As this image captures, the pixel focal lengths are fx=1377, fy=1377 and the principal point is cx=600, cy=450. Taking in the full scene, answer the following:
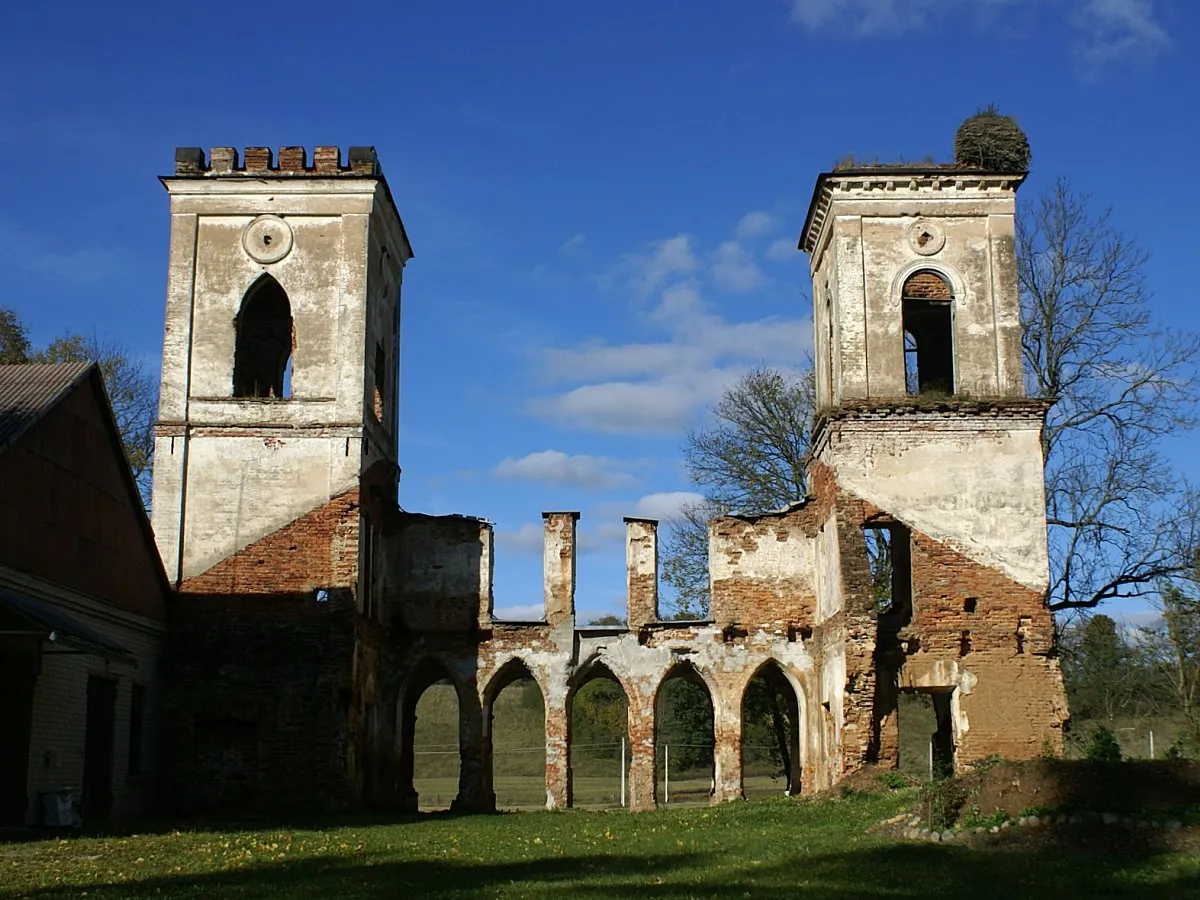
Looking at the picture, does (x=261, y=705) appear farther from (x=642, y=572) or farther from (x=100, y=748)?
(x=642, y=572)

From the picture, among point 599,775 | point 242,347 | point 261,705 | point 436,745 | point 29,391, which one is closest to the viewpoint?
point 29,391

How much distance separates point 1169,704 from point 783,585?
1279cm

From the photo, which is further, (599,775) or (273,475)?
(599,775)

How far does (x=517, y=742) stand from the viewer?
1984 inches

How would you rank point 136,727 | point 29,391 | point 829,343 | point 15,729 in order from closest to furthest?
point 15,729 < point 29,391 < point 136,727 < point 829,343

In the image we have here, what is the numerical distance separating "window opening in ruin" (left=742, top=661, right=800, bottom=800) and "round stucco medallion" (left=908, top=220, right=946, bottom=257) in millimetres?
8145

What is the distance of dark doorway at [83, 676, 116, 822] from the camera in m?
20.7

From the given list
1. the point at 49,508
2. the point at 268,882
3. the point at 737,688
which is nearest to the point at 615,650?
the point at 737,688

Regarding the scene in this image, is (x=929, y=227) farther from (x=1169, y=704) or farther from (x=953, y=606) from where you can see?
(x=1169, y=704)

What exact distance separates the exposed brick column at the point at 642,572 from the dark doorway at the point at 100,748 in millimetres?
9695

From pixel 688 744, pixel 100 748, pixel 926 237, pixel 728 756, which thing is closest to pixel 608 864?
pixel 100 748

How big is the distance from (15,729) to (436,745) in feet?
113

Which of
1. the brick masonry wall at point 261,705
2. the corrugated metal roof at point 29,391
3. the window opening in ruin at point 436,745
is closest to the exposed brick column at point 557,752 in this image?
the brick masonry wall at point 261,705

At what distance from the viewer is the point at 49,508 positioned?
62.1 feet
